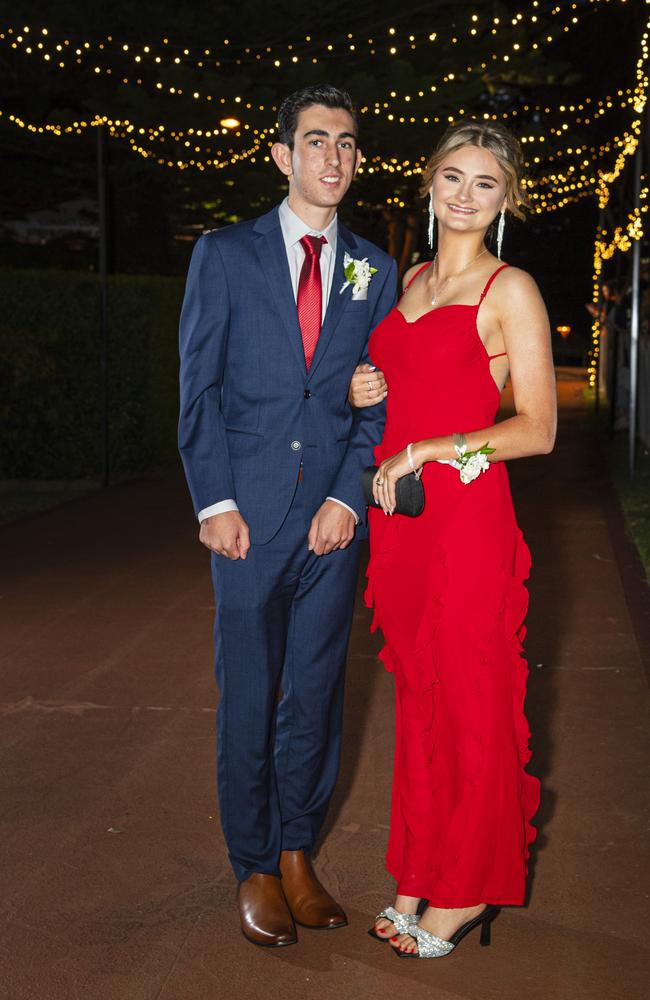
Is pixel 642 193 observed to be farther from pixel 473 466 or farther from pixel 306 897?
pixel 306 897

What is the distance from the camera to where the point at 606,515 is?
12.7m

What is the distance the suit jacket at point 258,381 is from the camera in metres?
3.61

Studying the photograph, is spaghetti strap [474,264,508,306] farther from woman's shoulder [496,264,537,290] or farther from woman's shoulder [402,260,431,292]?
woman's shoulder [402,260,431,292]

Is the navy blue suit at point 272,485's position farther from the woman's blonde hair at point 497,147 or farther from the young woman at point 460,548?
the woman's blonde hair at point 497,147

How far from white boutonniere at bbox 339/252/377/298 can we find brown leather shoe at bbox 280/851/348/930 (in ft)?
5.44

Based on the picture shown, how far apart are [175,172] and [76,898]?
59.1 ft

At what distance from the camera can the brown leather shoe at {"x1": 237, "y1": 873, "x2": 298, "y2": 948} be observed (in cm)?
374

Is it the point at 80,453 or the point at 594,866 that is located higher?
the point at 80,453

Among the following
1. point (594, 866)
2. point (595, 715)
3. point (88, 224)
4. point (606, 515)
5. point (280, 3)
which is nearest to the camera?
point (594, 866)

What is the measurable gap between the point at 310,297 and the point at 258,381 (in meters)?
0.30

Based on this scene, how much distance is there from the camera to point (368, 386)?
12.2 feet

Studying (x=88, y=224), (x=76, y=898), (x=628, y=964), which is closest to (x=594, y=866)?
(x=628, y=964)

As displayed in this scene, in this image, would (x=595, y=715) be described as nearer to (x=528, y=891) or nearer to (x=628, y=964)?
(x=528, y=891)

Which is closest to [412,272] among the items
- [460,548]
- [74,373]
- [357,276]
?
[357,276]
